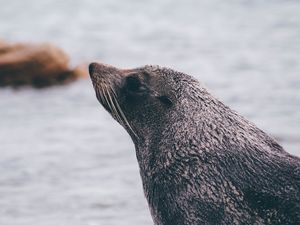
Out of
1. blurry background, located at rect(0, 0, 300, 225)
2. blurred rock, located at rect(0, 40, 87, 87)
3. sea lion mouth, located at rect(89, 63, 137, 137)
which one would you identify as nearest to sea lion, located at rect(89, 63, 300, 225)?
sea lion mouth, located at rect(89, 63, 137, 137)

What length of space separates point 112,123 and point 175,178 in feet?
23.8

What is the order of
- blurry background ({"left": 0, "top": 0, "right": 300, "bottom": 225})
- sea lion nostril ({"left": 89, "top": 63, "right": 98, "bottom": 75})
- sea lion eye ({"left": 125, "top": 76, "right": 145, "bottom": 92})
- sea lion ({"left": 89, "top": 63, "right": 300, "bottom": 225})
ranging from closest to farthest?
sea lion ({"left": 89, "top": 63, "right": 300, "bottom": 225})
sea lion eye ({"left": 125, "top": 76, "right": 145, "bottom": 92})
sea lion nostril ({"left": 89, "top": 63, "right": 98, "bottom": 75})
blurry background ({"left": 0, "top": 0, "right": 300, "bottom": 225})

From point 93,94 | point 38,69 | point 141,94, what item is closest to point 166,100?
point 141,94

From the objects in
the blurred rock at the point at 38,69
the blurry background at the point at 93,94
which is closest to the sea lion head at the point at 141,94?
the blurry background at the point at 93,94

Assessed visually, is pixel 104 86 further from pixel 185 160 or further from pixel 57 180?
pixel 57 180

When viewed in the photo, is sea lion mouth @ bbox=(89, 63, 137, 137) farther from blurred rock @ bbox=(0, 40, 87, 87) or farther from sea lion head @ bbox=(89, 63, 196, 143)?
blurred rock @ bbox=(0, 40, 87, 87)

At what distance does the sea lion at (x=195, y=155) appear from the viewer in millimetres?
5562

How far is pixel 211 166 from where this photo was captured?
5.78 m

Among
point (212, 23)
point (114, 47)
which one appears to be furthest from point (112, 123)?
point (212, 23)

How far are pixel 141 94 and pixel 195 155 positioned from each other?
2.33 ft

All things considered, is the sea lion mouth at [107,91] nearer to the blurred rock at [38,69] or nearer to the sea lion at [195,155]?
the sea lion at [195,155]

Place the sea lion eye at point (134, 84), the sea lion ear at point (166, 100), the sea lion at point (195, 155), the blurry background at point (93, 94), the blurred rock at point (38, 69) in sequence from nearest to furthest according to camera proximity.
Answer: the sea lion at point (195, 155), the sea lion ear at point (166, 100), the sea lion eye at point (134, 84), the blurry background at point (93, 94), the blurred rock at point (38, 69)

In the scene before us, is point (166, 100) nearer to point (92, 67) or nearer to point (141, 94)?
point (141, 94)

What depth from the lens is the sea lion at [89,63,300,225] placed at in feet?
18.2
